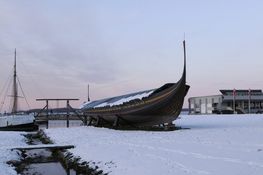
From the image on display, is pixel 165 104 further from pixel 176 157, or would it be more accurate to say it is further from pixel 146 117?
pixel 176 157

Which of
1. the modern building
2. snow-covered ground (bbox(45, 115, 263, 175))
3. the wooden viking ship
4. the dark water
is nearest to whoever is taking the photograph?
snow-covered ground (bbox(45, 115, 263, 175))

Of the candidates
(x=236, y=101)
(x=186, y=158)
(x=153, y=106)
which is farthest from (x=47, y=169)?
(x=236, y=101)

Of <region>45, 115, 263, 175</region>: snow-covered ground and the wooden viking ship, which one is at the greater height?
the wooden viking ship

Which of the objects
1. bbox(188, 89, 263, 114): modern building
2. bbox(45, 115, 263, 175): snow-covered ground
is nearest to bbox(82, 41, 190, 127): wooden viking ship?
bbox(45, 115, 263, 175): snow-covered ground

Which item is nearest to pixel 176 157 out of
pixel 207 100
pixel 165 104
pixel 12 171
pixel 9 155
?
pixel 12 171

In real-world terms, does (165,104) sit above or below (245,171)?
above

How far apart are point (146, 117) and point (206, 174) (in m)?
21.8

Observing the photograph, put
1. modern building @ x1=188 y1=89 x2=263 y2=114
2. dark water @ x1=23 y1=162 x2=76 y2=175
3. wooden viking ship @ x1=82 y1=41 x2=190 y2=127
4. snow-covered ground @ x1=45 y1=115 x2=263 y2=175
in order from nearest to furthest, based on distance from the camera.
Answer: snow-covered ground @ x1=45 y1=115 x2=263 y2=175 → dark water @ x1=23 y1=162 x2=76 y2=175 → wooden viking ship @ x1=82 y1=41 x2=190 y2=127 → modern building @ x1=188 y1=89 x2=263 y2=114

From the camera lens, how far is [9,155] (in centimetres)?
1873

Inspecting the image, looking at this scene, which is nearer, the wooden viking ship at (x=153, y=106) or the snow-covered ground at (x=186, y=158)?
the snow-covered ground at (x=186, y=158)

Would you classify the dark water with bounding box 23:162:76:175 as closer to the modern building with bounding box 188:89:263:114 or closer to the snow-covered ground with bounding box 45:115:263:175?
the snow-covered ground with bounding box 45:115:263:175

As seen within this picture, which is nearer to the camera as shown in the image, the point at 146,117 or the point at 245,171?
the point at 245,171

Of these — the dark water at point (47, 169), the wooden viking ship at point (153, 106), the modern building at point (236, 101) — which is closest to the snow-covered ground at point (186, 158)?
A: the dark water at point (47, 169)

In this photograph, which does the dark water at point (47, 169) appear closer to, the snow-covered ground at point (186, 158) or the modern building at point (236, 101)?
the snow-covered ground at point (186, 158)
